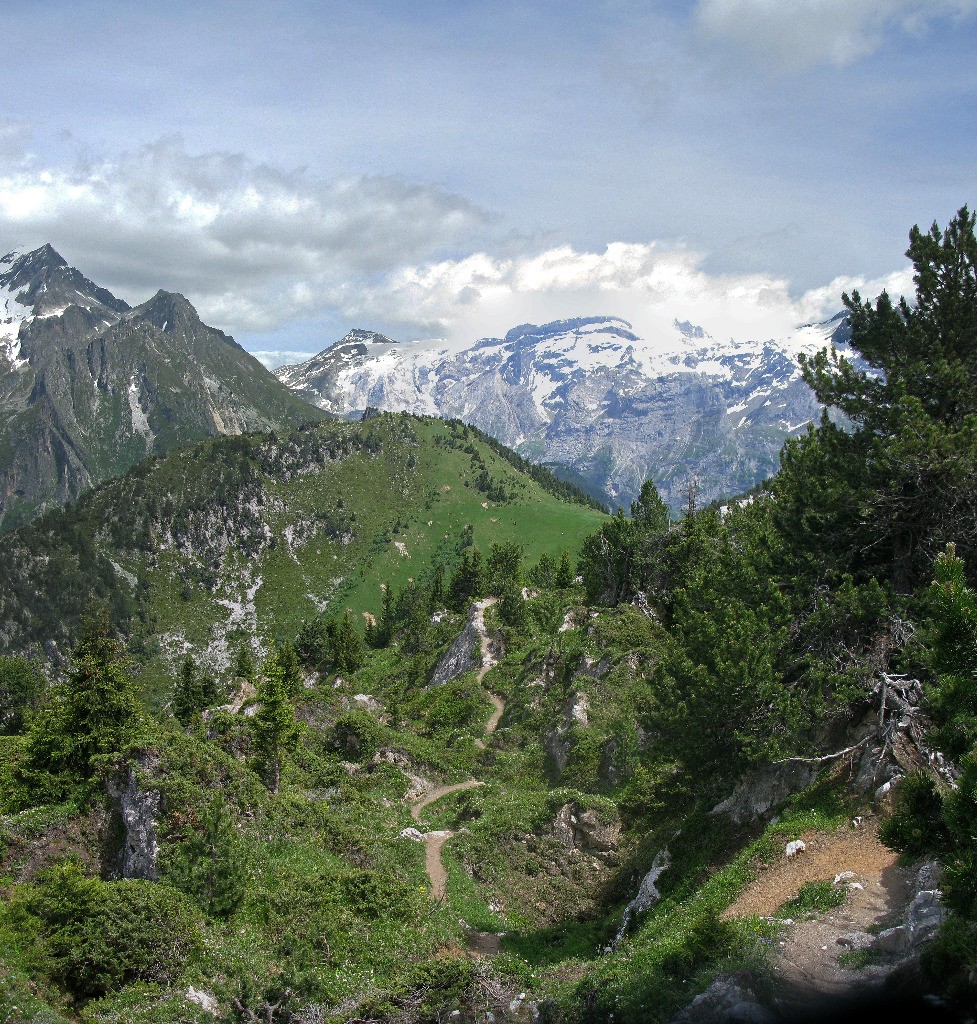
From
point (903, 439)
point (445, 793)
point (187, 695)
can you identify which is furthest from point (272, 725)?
point (187, 695)

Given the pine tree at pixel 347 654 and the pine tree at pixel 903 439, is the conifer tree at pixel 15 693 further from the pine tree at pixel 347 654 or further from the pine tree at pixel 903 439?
the pine tree at pixel 903 439

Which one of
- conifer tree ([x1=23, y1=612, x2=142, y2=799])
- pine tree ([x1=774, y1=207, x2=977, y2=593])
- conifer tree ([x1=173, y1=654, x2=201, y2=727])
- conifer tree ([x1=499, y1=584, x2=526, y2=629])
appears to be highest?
pine tree ([x1=774, y1=207, x2=977, y2=593])

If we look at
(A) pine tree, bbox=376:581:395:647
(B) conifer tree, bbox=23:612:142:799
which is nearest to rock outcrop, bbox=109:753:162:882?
(B) conifer tree, bbox=23:612:142:799

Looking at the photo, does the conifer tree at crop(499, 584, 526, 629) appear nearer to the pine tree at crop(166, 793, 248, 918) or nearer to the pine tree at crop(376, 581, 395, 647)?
the pine tree at crop(376, 581, 395, 647)

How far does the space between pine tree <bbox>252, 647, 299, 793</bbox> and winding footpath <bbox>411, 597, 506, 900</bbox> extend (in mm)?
8961

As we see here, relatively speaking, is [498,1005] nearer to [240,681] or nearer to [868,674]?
[868,674]

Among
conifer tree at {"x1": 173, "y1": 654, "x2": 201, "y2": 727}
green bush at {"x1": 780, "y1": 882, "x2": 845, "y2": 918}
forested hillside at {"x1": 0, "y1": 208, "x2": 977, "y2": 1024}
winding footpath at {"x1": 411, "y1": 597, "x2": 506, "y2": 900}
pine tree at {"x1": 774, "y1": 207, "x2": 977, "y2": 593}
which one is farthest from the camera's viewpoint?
conifer tree at {"x1": 173, "y1": 654, "x2": 201, "y2": 727}

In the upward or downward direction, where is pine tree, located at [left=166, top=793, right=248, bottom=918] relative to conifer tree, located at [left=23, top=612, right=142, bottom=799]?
downward

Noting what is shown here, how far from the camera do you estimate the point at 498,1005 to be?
57.3 feet

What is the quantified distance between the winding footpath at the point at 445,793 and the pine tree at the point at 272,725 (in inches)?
353

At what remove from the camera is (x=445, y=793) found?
46219 mm

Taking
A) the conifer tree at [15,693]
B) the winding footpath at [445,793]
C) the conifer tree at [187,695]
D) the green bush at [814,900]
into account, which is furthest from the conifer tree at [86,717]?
the conifer tree at [15,693]

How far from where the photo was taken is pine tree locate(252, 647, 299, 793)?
35.9m

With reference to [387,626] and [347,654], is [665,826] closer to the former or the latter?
[347,654]
